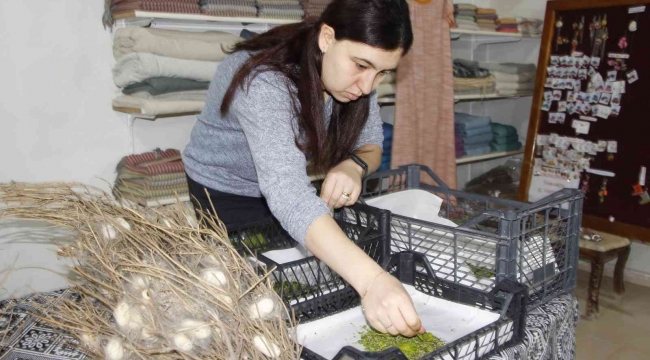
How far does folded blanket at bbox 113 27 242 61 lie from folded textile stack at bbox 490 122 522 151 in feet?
6.50

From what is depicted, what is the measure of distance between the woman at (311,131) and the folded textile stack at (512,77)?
245 cm

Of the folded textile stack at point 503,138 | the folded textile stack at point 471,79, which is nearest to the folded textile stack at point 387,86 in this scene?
the folded textile stack at point 471,79

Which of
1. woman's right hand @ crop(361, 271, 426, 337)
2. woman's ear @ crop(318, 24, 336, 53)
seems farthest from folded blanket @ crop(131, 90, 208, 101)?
woman's right hand @ crop(361, 271, 426, 337)

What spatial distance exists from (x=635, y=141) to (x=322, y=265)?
2503mm

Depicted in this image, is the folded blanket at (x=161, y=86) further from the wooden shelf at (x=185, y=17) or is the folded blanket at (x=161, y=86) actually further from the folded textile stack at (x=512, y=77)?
the folded textile stack at (x=512, y=77)

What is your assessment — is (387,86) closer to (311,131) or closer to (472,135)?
(472,135)

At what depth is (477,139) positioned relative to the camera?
3625 millimetres

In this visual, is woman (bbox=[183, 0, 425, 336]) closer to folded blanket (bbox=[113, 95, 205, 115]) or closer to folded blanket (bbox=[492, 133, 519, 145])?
folded blanket (bbox=[113, 95, 205, 115])

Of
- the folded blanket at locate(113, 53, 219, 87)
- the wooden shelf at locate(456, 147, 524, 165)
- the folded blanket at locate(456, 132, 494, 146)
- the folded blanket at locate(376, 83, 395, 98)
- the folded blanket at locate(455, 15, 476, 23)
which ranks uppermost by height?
the folded blanket at locate(455, 15, 476, 23)

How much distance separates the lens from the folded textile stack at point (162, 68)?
2256 mm

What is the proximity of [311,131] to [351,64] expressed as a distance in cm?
16

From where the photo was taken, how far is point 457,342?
77 cm

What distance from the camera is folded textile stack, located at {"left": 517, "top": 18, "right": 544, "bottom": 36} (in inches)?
143

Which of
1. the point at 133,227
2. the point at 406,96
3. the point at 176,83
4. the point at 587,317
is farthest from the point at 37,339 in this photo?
the point at 587,317
